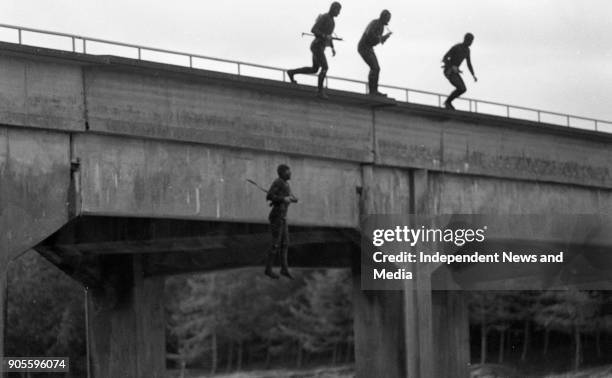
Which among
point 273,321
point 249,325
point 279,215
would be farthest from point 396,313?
point 249,325

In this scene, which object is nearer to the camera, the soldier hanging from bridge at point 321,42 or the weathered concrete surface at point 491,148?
the soldier hanging from bridge at point 321,42

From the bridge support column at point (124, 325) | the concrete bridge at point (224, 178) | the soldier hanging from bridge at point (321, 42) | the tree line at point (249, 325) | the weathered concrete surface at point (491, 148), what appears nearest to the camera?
the concrete bridge at point (224, 178)

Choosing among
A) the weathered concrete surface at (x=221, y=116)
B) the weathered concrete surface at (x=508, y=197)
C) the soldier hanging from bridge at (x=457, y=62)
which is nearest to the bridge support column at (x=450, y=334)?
the weathered concrete surface at (x=508, y=197)

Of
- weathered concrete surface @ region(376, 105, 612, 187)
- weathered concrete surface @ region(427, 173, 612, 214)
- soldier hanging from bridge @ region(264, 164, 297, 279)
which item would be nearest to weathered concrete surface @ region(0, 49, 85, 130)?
soldier hanging from bridge @ region(264, 164, 297, 279)

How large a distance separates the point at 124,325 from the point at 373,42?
8647mm

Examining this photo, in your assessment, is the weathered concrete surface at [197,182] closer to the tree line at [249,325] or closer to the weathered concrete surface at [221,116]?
the weathered concrete surface at [221,116]

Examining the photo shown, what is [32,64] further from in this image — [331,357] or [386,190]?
[331,357]

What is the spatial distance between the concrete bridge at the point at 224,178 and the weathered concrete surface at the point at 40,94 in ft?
0.08

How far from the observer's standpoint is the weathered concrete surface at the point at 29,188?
77.2ft

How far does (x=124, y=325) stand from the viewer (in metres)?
34.7

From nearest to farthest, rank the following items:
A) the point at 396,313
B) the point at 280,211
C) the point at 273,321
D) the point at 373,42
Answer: the point at 280,211, the point at 373,42, the point at 396,313, the point at 273,321

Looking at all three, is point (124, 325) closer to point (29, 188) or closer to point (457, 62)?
point (457, 62)

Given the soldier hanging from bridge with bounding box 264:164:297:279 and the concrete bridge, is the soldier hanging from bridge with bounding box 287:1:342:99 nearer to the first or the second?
the concrete bridge

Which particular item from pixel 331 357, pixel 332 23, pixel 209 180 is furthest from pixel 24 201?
pixel 331 357
